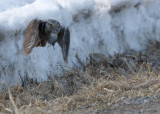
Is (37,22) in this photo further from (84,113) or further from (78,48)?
(84,113)

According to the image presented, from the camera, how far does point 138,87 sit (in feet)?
16.2

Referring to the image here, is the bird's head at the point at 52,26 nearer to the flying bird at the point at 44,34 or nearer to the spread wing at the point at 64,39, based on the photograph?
the flying bird at the point at 44,34

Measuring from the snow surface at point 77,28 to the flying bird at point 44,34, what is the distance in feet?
1.53

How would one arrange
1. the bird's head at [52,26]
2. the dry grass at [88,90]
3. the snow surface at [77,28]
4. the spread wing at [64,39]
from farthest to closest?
the snow surface at [77,28] < the spread wing at [64,39] < the bird's head at [52,26] < the dry grass at [88,90]

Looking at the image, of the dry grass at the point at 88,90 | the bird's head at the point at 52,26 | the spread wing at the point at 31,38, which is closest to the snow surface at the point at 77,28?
the dry grass at the point at 88,90

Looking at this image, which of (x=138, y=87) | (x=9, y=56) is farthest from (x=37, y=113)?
(x=9, y=56)

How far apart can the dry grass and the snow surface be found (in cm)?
38

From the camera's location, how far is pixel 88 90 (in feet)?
15.7

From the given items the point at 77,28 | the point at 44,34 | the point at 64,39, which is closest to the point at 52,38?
the point at 44,34

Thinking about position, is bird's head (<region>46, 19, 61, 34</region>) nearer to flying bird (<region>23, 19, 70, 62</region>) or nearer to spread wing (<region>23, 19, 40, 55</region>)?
flying bird (<region>23, 19, 70, 62</region>)

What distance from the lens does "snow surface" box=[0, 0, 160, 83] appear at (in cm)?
660

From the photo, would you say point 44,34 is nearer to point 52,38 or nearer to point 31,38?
point 52,38

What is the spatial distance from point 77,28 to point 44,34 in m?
1.48

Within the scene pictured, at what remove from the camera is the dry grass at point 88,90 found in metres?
4.26
